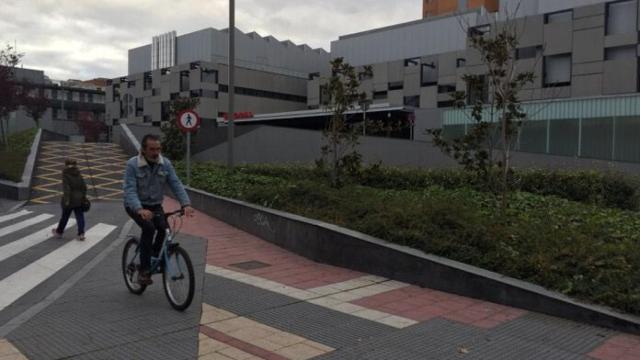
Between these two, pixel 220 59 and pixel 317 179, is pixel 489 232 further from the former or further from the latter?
pixel 220 59

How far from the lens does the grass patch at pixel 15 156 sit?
18.2m

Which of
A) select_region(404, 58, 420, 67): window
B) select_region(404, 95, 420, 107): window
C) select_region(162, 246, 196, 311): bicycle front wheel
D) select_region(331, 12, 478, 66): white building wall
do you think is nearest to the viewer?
select_region(162, 246, 196, 311): bicycle front wheel

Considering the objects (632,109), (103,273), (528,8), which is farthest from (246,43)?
(103,273)

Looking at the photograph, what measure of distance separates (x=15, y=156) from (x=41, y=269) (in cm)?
1680

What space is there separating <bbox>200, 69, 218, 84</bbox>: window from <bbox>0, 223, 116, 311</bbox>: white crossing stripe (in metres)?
60.8

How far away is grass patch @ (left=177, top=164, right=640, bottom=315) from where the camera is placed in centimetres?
611

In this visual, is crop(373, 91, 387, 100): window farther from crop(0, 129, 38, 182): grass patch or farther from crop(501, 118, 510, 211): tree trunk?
crop(501, 118, 510, 211): tree trunk

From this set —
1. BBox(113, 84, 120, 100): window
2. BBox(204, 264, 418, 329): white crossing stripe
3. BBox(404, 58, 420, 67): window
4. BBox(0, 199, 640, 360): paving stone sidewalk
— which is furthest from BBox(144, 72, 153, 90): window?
BBox(0, 199, 640, 360): paving stone sidewalk

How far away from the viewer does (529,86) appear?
4275 cm

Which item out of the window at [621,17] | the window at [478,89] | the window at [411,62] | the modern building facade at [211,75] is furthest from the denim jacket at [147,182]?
the modern building facade at [211,75]

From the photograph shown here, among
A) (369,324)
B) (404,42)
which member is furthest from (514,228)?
(404,42)

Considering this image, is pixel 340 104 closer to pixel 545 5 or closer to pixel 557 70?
pixel 557 70

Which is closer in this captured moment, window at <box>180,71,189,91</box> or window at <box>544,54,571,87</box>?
window at <box>544,54,571,87</box>

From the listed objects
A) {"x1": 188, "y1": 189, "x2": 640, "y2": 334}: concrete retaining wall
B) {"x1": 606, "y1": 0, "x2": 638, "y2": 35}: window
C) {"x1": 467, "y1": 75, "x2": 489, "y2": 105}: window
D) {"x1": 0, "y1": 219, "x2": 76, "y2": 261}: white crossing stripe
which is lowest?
{"x1": 0, "y1": 219, "x2": 76, "y2": 261}: white crossing stripe
